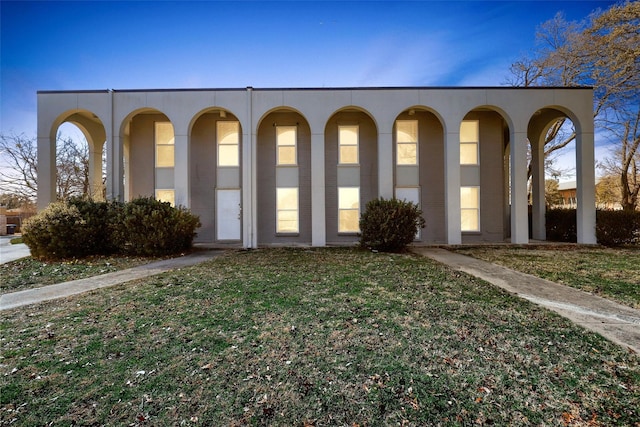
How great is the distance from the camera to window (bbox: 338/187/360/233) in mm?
11773

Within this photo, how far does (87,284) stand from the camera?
224 inches

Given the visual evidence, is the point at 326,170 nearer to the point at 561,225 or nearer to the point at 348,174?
the point at 348,174

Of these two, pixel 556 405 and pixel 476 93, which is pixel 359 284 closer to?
pixel 556 405

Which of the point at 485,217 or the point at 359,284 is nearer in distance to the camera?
the point at 359,284

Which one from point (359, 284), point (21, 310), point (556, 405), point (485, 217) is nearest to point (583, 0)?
point (485, 217)

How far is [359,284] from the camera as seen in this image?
5336 mm

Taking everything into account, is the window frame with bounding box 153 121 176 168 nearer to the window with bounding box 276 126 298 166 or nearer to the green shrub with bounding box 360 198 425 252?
the window with bounding box 276 126 298 166

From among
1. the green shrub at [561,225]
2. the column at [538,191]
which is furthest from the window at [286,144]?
the green shrub at [561,225]

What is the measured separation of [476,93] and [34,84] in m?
17.8

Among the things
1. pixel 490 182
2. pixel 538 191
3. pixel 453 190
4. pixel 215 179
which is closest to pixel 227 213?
pixel 215 179

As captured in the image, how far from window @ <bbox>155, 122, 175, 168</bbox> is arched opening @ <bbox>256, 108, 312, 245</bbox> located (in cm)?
390

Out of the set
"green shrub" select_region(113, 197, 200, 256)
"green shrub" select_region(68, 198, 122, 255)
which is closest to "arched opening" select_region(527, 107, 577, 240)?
"green shrub" select_region(113, 197, 200, 256)

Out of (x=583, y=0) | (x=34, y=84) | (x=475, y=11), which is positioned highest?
(x=583, y=0)

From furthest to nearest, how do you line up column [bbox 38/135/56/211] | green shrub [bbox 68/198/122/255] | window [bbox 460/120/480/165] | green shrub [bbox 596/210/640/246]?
window [bbox 460/120/480/165]
column [bbox 38/135/56/211]
green shrub [bbox 596/210/640/246]
green shrub [bbox 68/198/122/255]
